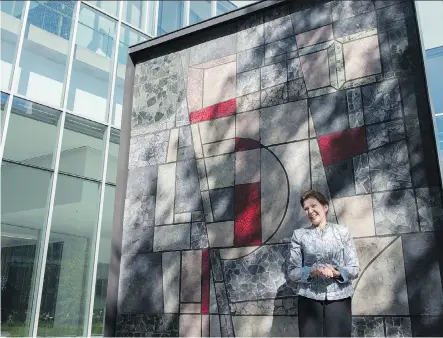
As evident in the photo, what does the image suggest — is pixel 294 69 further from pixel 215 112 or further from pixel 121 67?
pixel 121 67

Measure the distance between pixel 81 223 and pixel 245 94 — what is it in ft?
12.6

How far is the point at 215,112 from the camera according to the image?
14.4 feet

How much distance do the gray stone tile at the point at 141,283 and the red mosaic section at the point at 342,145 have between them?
189 cm

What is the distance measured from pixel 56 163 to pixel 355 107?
15.7 ft

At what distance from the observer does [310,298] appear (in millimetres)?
2783

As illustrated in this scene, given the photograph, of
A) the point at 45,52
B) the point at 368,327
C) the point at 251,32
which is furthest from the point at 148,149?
the point at 45,52

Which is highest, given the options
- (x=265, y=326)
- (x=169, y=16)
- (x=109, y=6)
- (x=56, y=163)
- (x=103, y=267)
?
(x=169, y=16)

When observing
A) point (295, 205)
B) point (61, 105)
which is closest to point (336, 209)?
point (295, 205)

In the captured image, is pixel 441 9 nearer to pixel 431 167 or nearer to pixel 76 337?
pixel 431 167

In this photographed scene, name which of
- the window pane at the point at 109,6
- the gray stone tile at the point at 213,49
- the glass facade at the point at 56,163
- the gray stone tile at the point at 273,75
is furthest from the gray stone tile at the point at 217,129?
the window pane at the point at 109,6

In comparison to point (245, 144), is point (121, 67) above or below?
above

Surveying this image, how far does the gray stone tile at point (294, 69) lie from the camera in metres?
4.02

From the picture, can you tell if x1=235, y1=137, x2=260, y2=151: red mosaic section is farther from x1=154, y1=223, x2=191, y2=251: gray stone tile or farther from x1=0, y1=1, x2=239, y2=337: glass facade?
x1=0, y1=1, x2=239, y2=337: glass facade

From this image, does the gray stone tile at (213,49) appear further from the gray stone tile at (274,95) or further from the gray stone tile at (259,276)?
the gray stone tile at (259,276)
